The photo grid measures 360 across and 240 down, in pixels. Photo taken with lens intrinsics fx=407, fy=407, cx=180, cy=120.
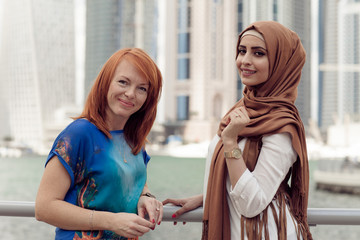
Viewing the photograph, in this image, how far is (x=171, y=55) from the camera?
5069cm

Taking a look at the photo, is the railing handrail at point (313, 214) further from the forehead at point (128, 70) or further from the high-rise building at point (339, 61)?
the high-rise building at point (339, 61)

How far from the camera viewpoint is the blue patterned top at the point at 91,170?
0.95 m

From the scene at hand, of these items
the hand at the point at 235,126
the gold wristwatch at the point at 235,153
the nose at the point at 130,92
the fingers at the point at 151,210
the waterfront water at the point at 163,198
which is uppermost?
the nose at the point at 130,92

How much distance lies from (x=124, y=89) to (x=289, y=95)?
45 centimetres

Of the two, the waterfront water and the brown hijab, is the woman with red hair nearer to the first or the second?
the brown hijab

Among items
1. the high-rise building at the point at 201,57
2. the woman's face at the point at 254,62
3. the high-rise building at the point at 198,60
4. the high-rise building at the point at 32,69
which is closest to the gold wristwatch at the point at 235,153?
the woman's face at the point at 254,62

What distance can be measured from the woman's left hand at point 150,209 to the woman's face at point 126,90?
239 millimetres

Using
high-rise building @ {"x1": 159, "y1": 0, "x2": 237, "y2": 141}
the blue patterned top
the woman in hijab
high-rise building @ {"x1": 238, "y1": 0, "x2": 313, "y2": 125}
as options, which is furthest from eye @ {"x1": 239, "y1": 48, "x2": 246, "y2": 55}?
high-rise building @ {"x1": 238, "y1": 0, "x2": 313, "y2": 125}

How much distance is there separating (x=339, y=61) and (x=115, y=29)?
101 feet

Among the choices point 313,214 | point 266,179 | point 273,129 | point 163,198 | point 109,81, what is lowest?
point 163,198

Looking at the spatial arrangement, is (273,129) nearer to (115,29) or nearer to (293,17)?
(115,29)

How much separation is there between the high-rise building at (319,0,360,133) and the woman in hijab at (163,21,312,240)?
51.2 metres

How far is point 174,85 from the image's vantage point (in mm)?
50094

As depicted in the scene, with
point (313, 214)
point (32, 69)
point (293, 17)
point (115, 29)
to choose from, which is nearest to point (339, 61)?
point (293, 17)
